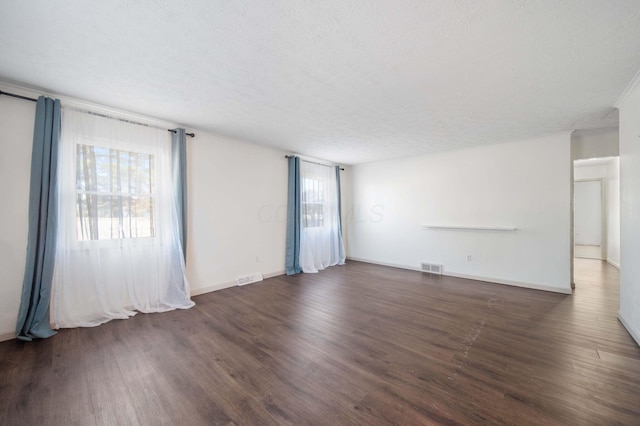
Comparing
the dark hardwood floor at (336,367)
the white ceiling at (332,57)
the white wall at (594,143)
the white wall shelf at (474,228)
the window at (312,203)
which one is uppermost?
the white ceiling at (332,57)

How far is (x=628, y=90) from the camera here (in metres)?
2.47

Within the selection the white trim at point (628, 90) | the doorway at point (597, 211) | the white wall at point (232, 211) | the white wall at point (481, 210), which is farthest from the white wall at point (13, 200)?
the doorway at point (597, 211)

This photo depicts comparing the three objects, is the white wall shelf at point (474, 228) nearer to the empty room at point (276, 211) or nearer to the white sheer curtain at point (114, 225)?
the empty room at point (276, 211)

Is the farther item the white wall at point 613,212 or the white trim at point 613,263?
the white wall at point 613,212

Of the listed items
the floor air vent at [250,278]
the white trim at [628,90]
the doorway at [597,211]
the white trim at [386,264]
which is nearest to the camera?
the white trim at [628,90]

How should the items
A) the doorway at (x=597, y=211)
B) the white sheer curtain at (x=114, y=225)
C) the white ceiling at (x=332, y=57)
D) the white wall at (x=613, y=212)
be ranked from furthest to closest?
the doorway at (x=597, y=211) → the white wall at (x=613, y=212) → the white sheer curtain at (x=114, y=225) → the white ceiling at (x=332, y=57)

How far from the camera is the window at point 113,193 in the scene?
2.81 metres

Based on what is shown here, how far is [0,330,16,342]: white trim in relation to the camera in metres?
2.41

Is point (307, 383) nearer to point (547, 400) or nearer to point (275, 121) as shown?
point (547, 400)

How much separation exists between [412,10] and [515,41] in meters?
0.88

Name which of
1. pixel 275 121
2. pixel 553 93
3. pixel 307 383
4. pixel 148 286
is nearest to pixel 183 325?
pixel 148 286

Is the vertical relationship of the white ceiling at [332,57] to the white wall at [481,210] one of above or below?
above

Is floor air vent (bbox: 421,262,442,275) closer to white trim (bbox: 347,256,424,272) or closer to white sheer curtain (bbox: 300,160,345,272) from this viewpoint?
white trim (bbox: 347,256,424,272)

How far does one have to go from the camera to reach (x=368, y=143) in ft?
14.6
